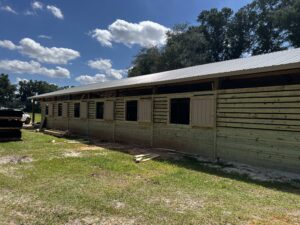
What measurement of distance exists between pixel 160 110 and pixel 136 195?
19.5 feet

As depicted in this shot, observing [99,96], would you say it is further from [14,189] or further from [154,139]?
[14,189]

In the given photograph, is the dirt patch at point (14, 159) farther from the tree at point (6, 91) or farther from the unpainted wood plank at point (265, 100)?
the tree at point (6, 91)

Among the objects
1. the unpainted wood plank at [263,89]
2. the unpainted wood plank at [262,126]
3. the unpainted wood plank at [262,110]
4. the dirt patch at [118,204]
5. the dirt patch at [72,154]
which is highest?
the unpainted wood plank at [263,89]

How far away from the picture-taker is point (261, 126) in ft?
23.8

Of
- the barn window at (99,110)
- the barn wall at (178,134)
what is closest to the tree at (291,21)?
the barn window at (99,110)

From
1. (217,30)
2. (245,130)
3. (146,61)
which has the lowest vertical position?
(245,130)

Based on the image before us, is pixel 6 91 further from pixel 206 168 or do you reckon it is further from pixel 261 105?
pixel 261 105

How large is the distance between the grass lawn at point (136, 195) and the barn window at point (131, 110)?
15.3ft

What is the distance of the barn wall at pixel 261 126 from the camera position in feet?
21.8

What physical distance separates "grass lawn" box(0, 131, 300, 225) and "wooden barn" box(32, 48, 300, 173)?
4.34 ft

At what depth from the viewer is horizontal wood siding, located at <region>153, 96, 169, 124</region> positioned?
408 inches

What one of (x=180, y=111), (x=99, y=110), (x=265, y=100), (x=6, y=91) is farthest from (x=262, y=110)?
(x=6, y=91)

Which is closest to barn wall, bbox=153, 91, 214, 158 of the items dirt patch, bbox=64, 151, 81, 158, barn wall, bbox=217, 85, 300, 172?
barn wall, bbox=217, 85, 300, 172

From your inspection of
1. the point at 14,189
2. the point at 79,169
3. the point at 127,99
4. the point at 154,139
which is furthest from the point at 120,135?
the point at 14,189
